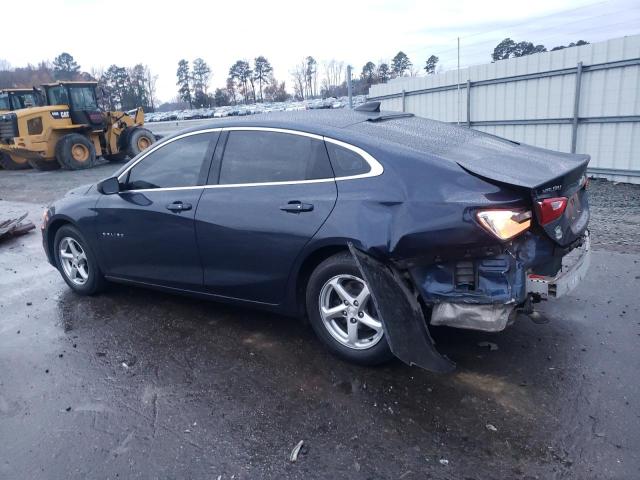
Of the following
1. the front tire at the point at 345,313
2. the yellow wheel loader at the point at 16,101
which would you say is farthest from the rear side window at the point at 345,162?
the yellow wheel loader at the point at 16,101

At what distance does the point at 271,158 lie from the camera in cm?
407

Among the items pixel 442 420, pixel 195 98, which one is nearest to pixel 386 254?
pixel 442 420

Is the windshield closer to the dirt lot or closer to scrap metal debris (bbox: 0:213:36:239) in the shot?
scrap metal debris (bbox: 0:213:36:239)

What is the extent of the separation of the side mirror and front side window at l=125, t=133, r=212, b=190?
0.09 metres

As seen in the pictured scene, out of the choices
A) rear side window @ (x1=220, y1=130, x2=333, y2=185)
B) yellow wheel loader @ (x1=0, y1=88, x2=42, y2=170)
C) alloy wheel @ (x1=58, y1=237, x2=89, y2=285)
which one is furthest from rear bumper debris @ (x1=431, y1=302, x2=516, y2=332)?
yellow wheel loader @ (x1=0, y1=88, x2=42, y2=170)

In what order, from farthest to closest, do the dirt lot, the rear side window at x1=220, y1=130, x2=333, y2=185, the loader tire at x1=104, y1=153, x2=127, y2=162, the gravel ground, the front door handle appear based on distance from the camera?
the loader tire at x1=104, y1=153, x2=127, y2=162 < the gravel ground < the front door handle < the rear side window at x1=220, y1=130, x2=333, y2=185 < the dirt lot

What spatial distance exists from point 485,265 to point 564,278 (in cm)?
62

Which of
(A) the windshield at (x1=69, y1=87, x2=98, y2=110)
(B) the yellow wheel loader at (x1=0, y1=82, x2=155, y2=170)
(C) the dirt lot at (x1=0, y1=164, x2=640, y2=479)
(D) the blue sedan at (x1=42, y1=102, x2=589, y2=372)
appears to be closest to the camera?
(C) the dirt lot at (x1=0, y1=164, x2=640, y2=479)

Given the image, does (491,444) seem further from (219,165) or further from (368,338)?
(219,165)

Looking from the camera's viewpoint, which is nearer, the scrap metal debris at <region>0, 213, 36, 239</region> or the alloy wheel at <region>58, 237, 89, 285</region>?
the alloy wheel at <region>58, 237, 89, 285</region>

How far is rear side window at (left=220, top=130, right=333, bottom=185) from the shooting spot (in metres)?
3.85

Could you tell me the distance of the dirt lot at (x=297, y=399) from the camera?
284cm

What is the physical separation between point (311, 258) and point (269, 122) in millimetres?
1153

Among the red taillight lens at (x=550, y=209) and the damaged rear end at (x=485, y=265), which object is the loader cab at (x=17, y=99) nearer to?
the damaged rear end at (x=485, y=265)
